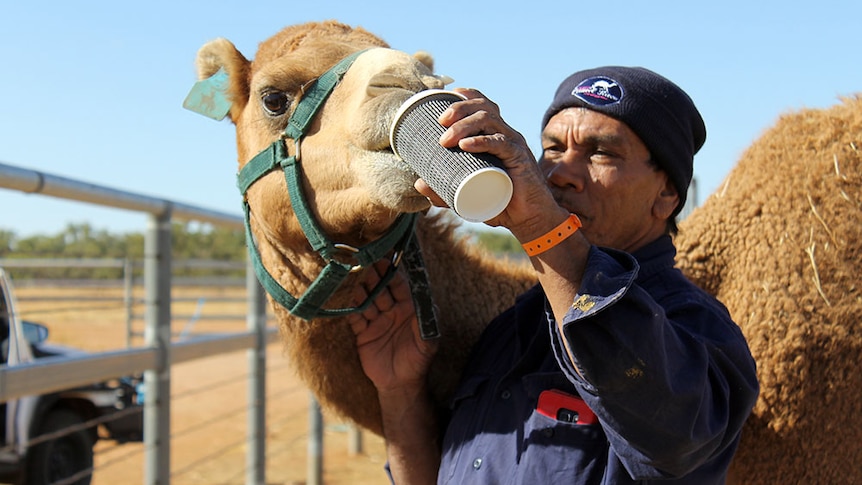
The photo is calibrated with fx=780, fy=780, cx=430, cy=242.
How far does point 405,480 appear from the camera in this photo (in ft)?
8.02

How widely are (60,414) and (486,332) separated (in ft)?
14.2

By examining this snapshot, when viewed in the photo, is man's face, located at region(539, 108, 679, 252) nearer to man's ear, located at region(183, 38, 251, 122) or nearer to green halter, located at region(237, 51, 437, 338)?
green halter, located at region(237, 51, 437, 338)

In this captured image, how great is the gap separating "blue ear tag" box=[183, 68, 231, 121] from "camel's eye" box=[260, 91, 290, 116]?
261mm

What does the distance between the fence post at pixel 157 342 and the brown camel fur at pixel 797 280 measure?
96.7 inches

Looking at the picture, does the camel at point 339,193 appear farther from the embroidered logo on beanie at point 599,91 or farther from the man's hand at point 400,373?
the embroidered logo on beanie at point 599,91

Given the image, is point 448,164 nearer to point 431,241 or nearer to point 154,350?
point 431,241

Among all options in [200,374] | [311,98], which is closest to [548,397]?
[311,98]

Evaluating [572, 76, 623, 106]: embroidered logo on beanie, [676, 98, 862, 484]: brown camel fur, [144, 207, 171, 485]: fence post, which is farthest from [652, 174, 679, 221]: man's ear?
[144, 207, 171, 485]: fence post

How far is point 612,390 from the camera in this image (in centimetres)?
147

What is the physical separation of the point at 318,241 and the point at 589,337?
1.00m

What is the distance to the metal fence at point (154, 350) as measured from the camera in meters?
2.85

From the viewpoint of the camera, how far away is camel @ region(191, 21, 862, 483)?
2.10 meters

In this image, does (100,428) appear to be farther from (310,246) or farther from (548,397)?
(548,397)

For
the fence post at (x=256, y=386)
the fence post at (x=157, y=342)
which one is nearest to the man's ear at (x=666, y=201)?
the fence post at (x=157, y=342)
